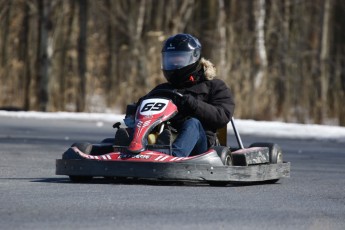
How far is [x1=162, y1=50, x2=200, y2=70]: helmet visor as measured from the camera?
11.3m

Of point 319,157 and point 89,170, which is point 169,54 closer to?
point 89,170

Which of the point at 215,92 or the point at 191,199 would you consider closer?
the point at 191,199

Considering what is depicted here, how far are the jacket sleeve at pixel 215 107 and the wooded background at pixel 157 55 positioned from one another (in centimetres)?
1408

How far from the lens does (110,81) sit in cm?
3425

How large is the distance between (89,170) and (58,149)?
20.6 feet

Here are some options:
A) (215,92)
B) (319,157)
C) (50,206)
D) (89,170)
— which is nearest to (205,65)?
(215,92)

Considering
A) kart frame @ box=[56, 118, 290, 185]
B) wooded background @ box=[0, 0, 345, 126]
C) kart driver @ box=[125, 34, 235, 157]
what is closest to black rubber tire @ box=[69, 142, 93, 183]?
kart frame @ box=[56, 118, 290, 185]

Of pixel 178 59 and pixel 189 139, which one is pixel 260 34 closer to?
pixel 178 59

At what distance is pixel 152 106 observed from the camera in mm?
10688

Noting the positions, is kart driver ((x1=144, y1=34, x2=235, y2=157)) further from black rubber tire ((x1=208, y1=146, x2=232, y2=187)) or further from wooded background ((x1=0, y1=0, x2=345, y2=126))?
wooded background ((x1=0, y1=0, x2=345, y2=126))

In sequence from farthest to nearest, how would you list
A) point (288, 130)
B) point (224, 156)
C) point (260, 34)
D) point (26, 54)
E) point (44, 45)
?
1. point (26, 54)
2. point (260, 34)
3. point (44, 45)
4. point (288, 130)
5. point (224, 156)

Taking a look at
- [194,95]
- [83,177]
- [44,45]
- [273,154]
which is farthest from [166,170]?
[44,45]

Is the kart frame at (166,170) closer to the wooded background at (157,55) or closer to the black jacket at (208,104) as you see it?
the black jacket at (208,104)

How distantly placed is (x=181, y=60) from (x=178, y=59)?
Answer: 1.3 inches
